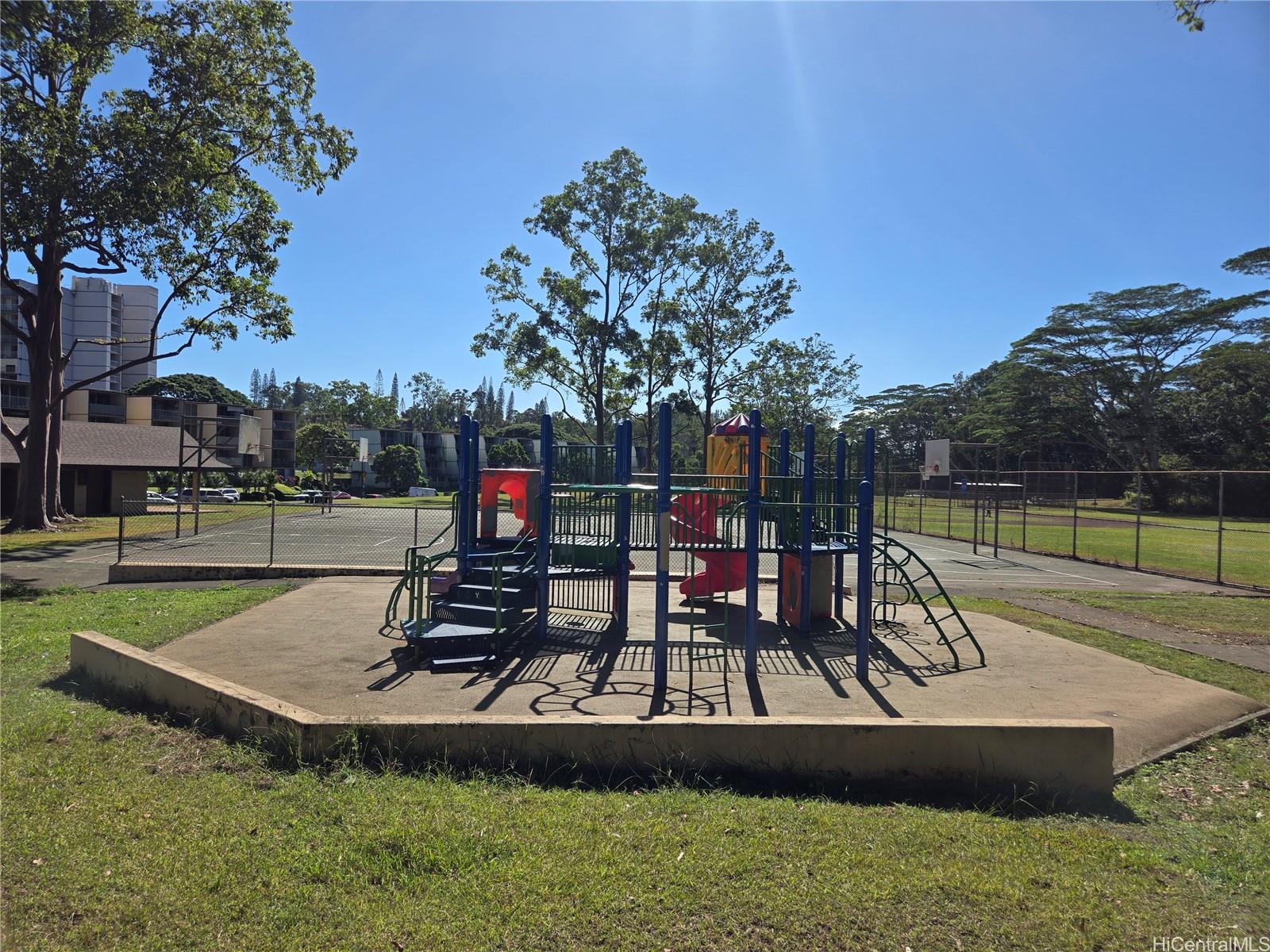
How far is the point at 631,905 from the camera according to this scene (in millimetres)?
3225

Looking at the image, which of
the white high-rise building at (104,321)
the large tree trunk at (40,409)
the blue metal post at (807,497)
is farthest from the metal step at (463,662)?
the white high-rise building at (104,321)

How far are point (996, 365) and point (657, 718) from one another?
96.1m

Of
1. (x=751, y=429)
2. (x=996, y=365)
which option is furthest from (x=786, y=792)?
(x=996, y=365)

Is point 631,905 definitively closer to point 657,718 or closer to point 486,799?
point 486,799

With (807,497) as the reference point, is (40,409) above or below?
above

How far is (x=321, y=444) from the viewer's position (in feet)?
268

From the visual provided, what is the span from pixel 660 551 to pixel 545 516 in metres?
2.39

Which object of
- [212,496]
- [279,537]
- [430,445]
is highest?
[430,445]

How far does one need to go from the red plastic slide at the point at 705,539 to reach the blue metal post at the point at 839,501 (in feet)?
4.33

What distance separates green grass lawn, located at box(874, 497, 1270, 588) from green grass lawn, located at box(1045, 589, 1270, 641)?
301 cm

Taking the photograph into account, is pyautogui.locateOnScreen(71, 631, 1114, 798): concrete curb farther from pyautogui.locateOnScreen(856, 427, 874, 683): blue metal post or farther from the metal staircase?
the metal staircase

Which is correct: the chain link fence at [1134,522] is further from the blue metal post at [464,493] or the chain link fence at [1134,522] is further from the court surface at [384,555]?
the blue metal post at [464,493]

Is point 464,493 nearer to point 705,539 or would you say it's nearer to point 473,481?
point 473,481

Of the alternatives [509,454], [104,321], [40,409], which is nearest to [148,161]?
[40,409]
